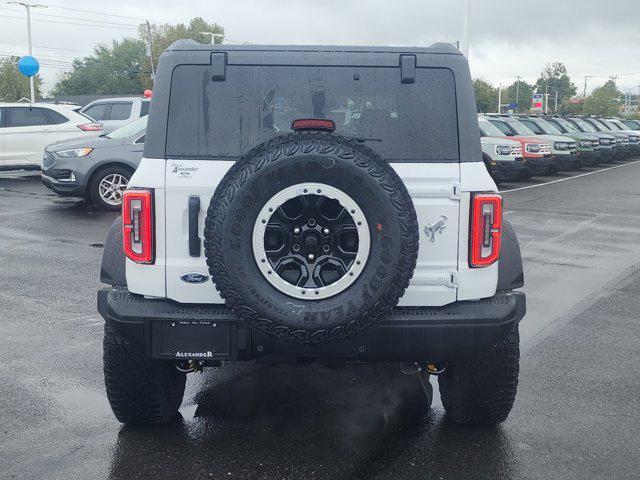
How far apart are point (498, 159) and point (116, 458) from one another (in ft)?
57.3

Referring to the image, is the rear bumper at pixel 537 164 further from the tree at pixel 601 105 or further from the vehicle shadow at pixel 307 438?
the tree at pixel 601 105

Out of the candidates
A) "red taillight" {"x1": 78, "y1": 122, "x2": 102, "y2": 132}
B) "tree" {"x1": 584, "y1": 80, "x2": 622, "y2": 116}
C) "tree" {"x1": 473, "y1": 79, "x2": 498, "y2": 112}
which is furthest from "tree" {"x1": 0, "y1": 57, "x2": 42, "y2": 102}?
"red taillight" {"x1": 78, "y1": 122, "x2": 102, "y2": 132}

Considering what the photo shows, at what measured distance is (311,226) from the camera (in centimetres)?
354

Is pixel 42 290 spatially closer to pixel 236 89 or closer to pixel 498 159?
pixel 236 89

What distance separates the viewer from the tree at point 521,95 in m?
158

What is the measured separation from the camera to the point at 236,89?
4.00m

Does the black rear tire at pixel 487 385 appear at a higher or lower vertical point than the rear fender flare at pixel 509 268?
lower

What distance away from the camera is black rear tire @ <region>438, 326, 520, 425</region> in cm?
419

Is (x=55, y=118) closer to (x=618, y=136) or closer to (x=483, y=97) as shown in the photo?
(x=618, y=136)

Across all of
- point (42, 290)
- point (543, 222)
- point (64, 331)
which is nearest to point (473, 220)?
point (64, 331)

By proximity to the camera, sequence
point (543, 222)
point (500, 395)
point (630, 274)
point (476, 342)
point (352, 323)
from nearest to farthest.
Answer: point (352, 323) < point (476, 342) < point (500, 395) < point (630, 274) < point (543, 222)

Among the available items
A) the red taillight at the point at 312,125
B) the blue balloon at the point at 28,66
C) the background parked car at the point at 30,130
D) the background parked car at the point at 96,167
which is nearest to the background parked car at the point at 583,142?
the background parked car at the point at 30,130

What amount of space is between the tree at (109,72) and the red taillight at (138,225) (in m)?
118

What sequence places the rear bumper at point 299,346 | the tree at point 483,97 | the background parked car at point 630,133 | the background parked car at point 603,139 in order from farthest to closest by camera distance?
1. the tree at point 483,97
2. the background parked car at point 630,133
3. the background parked car at point 603,139
4. the rear bumper at point 299,346
